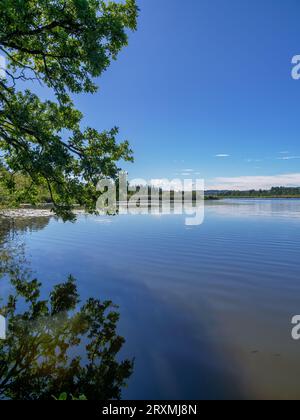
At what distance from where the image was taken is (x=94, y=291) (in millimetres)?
15430

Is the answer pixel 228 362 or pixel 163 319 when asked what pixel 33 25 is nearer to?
pixel 163 319

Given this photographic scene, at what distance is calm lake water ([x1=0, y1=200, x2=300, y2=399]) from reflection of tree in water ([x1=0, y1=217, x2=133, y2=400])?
605mm

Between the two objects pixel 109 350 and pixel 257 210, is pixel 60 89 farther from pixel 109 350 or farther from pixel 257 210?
pixel 257 210

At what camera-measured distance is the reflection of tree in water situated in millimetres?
7371

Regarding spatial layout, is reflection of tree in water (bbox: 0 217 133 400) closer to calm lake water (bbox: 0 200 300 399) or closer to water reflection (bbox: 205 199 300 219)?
calm lake water (bbox: 0 200 300 399)

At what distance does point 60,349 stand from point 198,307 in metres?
6.29

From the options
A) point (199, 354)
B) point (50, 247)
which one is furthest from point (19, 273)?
point (199, 354)

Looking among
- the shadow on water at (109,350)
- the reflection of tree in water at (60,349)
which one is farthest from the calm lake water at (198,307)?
the reflection of tree in water at (60,349)

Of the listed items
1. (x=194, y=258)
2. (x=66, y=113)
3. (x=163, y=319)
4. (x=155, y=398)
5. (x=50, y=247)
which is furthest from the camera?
(x=50, y=247)

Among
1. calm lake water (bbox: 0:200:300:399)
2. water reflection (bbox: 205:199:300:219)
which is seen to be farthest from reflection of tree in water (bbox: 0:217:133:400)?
water reflection (bbox: 205:199:300:219)

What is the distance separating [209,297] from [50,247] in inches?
764

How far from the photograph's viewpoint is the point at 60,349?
30.5 feet

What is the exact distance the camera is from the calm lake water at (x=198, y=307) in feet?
25.1

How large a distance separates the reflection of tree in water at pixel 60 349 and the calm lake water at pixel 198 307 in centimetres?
61
